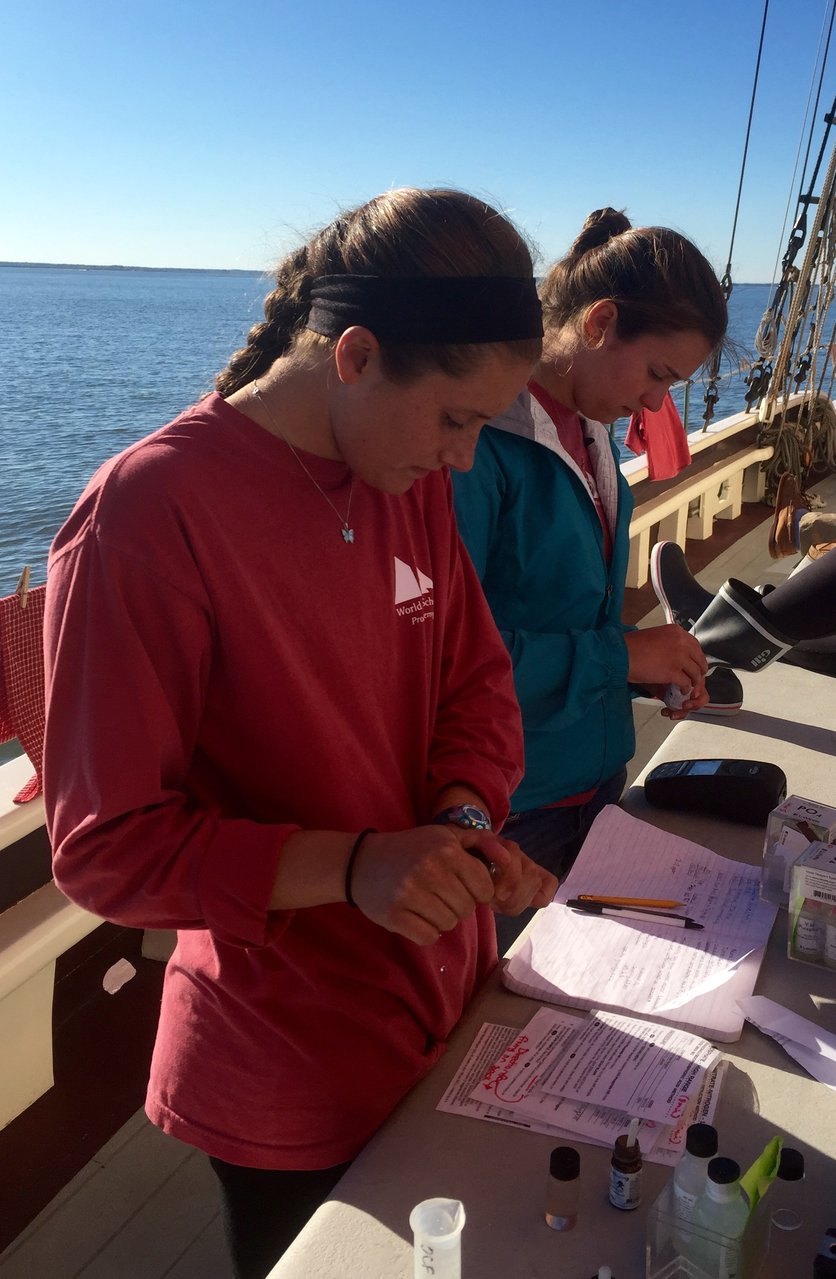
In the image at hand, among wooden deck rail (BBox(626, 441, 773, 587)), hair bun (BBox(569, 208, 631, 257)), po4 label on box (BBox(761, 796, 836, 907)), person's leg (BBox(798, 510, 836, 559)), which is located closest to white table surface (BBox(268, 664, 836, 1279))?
po4 label on box (BBox(761, 796, 836, 907))

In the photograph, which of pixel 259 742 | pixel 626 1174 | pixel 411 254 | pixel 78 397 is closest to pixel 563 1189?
pixel 626 1174

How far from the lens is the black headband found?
31.5 inches

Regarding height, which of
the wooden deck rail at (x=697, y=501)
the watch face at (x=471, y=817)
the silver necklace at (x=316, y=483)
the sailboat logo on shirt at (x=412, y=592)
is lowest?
the wooden deck rail at (x=697, y=501)

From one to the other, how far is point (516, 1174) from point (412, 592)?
19.3 inches

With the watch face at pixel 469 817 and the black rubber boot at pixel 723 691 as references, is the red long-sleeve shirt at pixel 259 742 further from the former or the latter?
the black rubber boot at pixel 723 691

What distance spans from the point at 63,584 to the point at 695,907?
0.81 meters

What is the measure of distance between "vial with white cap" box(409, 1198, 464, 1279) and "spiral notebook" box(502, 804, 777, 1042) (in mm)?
405

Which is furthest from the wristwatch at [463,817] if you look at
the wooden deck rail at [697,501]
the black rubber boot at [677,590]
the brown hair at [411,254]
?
the wooden deck rail at [697,501]

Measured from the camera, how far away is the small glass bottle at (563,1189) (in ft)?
2.41

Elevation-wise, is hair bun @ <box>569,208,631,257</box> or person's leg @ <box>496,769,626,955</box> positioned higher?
hair bun @ <box>569,208,631,257</box>

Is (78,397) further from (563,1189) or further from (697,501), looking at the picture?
(563,1189)

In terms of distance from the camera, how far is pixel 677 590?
2021 mm

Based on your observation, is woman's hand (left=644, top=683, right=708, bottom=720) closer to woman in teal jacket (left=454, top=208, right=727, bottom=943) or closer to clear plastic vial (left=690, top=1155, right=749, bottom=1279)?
woman in teal jacket (left=454, top=208, right=727, bottom=943)

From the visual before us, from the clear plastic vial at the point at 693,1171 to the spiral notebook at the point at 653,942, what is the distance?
29 centimetres
